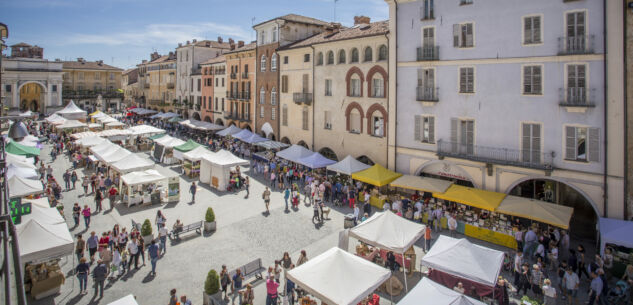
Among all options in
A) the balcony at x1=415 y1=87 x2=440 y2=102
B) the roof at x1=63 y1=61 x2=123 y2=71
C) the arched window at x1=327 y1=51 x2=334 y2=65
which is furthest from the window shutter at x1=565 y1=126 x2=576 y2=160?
the roof at x1=63 y1=61 x2=123 y2=71

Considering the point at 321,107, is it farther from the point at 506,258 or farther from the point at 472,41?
the point at 506,258

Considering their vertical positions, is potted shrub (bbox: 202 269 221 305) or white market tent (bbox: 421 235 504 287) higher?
white market tent (bbox: 421 235 504 287)

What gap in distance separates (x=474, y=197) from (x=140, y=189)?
1809 cm

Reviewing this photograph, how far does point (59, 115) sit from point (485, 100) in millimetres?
48062

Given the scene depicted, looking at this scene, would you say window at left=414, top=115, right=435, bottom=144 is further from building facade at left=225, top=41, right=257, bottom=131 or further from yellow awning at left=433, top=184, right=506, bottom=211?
building facade at left=225, top=41, right=257, bottom=131

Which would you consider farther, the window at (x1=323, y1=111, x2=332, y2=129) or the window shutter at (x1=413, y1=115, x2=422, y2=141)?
the window at (x1=323, y1=111, x2=332, y2=129)

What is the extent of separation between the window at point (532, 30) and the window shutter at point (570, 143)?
170 inches

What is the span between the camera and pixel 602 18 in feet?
51.0

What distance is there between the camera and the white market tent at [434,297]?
9.55m

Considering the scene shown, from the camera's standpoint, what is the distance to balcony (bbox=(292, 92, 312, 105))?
1173 inches

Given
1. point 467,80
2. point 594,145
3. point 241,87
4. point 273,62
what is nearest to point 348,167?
point 467,80

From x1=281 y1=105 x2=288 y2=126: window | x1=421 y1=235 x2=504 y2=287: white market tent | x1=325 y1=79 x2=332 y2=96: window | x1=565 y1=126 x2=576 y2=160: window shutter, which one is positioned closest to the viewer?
x1=421 y1=235 x2=504 y2=287: white market tent

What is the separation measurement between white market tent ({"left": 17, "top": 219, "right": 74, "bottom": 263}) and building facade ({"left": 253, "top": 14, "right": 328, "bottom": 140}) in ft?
76.1

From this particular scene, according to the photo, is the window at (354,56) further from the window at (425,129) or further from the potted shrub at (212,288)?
the potted shrub at (212,288)
